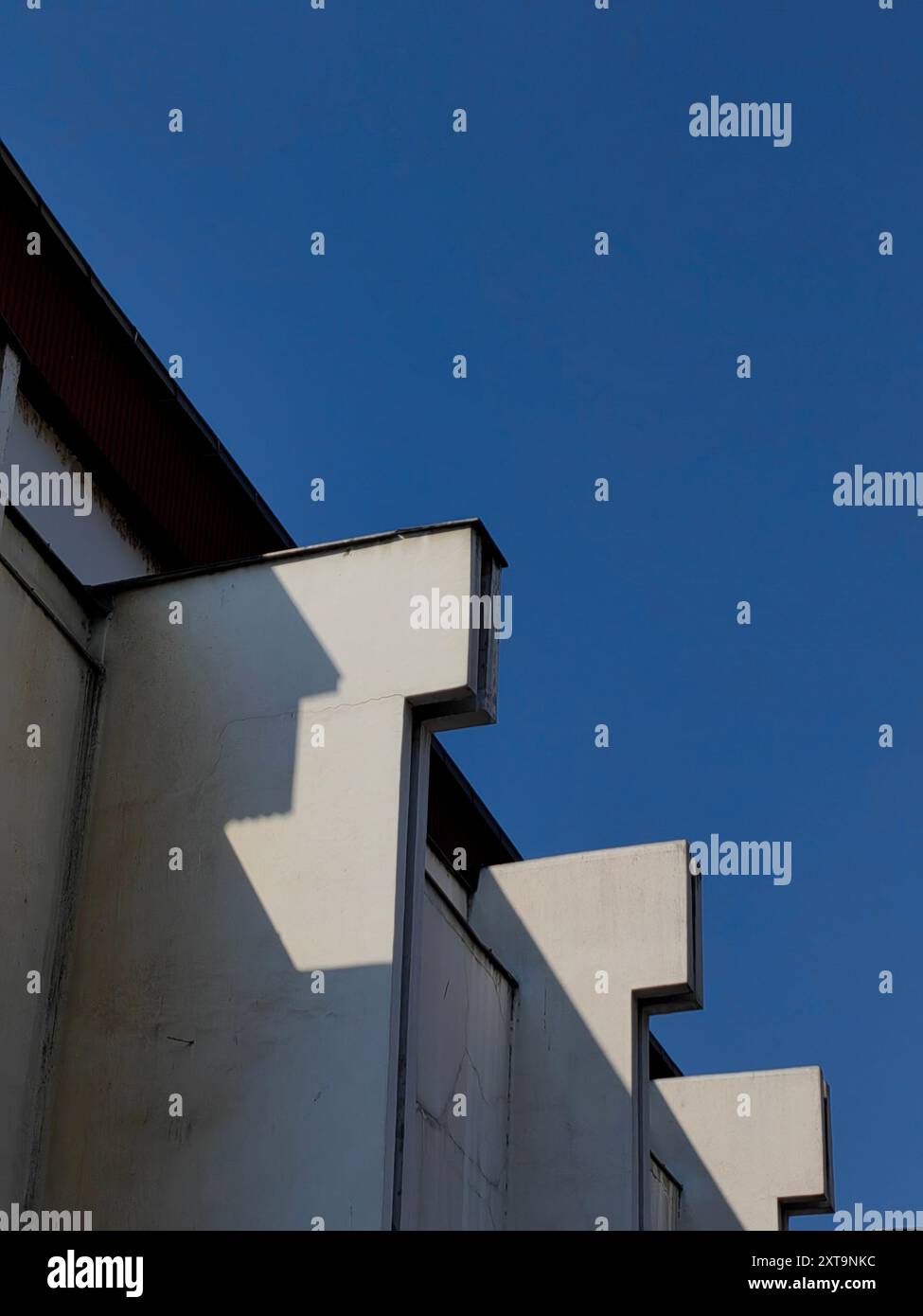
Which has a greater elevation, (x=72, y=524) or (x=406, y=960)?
(x=72, y=524)

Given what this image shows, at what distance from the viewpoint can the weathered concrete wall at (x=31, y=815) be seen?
9.91 m

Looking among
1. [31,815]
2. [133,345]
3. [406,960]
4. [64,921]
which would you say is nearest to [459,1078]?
[406,960]

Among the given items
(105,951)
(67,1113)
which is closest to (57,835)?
(105,951)

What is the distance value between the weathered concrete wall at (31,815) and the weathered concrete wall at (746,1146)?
36.1 feet

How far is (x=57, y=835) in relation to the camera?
10.7 m

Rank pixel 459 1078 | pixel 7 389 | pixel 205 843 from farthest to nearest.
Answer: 1. pixel 459 1078
2. pixel 205 843
3. pixel 7 389

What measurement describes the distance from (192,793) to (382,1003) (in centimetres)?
192

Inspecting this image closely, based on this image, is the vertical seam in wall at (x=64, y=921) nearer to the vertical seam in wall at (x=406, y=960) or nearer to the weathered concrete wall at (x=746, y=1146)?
the vertical seam in wall at (x=406, y=960)

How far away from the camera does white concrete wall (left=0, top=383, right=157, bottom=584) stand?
1234 cm

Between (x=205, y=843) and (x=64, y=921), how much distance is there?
942mm

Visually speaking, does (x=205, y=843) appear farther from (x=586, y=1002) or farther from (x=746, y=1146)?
(x=746, y=1146)

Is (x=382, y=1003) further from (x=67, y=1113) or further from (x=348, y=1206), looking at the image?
(x=67, y=1113)

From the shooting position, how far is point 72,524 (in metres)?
12.9

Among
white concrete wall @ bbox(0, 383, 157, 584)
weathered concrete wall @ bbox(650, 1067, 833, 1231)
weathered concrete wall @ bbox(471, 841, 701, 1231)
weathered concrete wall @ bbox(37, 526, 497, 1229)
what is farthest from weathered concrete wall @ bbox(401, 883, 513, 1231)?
weathered concrete wall @ bbox(650, 1067, 833, 1231)
